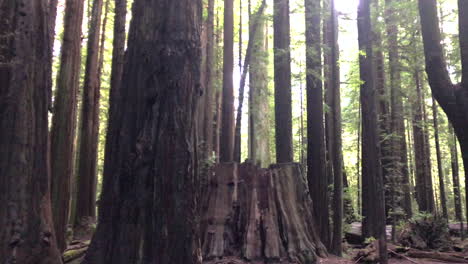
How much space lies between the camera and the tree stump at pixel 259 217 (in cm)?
738

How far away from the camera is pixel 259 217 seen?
775 cm

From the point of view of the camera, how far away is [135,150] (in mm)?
4570

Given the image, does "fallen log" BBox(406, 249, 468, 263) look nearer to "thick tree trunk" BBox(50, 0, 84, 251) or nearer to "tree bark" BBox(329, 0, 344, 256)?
"tree bark" BBox(329, 0, 344, 256)

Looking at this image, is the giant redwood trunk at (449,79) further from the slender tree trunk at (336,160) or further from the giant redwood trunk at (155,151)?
the giant redwood trunk at (155,151)

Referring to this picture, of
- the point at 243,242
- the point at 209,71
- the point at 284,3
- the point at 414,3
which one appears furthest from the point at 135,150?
the point at 414,3

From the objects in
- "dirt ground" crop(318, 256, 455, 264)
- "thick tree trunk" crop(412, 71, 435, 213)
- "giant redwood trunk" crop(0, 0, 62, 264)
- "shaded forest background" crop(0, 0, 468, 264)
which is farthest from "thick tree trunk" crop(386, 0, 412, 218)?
"giant redwood trunk" crop(0, 0, 62, 264)

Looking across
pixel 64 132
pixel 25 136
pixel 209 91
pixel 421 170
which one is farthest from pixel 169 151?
pixel 421 170

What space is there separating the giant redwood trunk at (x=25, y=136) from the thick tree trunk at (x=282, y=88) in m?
6.07

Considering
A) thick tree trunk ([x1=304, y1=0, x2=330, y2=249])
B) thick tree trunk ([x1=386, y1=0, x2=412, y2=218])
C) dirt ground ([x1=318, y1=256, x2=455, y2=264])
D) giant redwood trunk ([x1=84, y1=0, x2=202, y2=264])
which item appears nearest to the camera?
giant redwood trunk ([x1=84, y1=0, x2=202, y2=264])

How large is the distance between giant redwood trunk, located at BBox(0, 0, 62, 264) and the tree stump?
118 inches

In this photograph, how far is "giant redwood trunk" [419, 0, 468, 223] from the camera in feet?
22.5

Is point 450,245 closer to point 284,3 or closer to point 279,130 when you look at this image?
point 279,130

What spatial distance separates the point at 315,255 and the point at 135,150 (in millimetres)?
4510

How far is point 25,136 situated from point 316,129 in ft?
23.5
